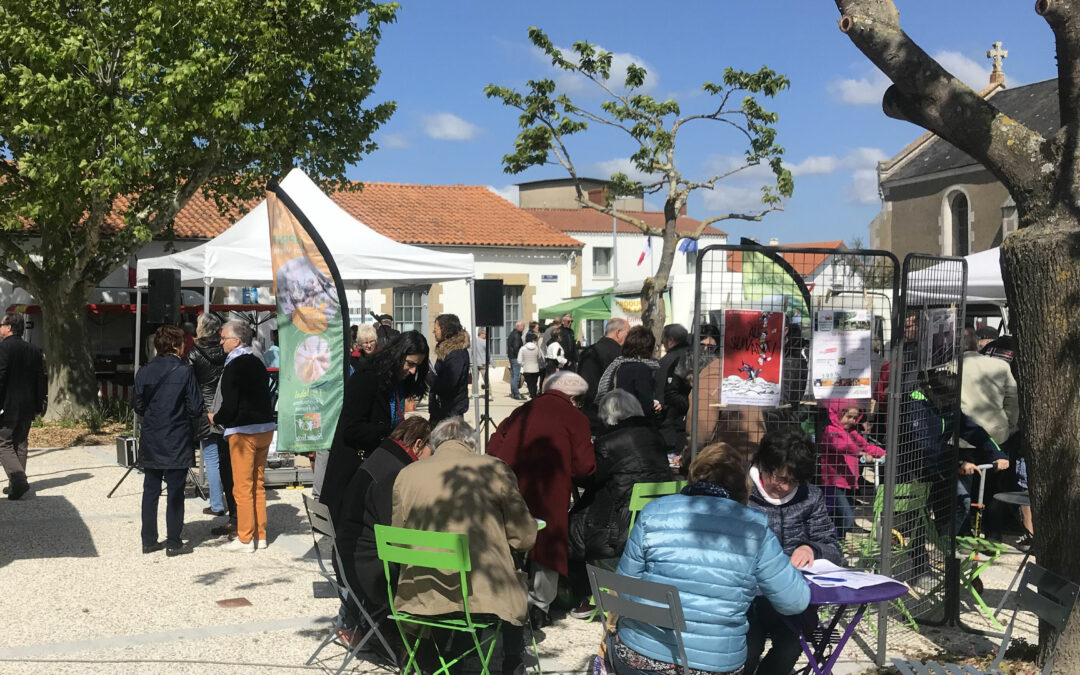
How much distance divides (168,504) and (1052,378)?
588 centimetres

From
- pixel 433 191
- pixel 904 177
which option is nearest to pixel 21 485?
pixel 433 191

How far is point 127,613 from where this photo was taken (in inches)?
239

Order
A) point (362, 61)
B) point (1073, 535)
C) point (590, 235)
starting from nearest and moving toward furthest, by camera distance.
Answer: point (1073, 535) → point (362, 61) → point (590, 235)

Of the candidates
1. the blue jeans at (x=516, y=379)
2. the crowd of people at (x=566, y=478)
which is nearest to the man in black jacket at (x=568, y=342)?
the blue jeans at (x=516, y=379)

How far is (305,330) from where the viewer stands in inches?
249

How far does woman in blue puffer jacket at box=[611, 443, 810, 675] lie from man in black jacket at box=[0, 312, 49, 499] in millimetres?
7692

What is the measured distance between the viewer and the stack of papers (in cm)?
404

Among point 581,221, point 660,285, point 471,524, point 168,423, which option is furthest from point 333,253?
point 581,221

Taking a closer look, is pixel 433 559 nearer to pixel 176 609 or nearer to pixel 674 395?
pixel 176 609

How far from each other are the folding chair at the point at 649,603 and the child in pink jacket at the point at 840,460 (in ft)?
8.02

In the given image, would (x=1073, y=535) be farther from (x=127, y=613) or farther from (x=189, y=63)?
(x=189, y=63)

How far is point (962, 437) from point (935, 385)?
2070 mm

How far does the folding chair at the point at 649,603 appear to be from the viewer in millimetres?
3443

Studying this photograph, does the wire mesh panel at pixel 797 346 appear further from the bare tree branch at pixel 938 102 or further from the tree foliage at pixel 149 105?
the tree foliage at pixel 149 105
